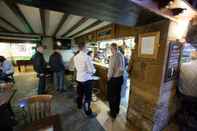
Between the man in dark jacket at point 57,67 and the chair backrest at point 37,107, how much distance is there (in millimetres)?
2198

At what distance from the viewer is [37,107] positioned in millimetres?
1475

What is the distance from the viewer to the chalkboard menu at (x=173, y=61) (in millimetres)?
1718

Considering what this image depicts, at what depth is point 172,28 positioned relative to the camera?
5.45ft

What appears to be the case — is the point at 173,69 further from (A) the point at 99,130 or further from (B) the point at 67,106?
(B) the point at 67,106

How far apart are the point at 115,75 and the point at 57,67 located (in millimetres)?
2153

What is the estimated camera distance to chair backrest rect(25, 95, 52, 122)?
56.9 inches

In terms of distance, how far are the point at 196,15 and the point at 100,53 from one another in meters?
3.63

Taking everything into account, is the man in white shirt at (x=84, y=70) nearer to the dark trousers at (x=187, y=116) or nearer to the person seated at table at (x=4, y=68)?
the dark trousers at (x=187, y=116)

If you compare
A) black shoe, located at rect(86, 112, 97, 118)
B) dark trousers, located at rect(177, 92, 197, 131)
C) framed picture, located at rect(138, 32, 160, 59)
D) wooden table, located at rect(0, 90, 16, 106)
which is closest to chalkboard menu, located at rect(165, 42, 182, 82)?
framed picture, located at rect(138, 32, 160, 59)

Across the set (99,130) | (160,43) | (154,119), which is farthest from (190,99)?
(99,130)

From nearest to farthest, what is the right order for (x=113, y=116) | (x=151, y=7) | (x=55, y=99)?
(x=151, y=7), (x=113, y=116), (x=55, y=99)

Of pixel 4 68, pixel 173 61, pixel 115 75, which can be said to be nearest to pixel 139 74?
pixel 115 75

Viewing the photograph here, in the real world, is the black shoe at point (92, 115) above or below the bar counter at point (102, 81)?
below

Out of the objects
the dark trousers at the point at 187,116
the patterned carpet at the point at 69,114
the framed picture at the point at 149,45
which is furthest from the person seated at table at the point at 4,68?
the dark trousers at the point at 187,116
